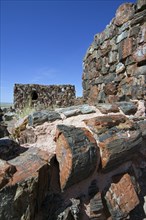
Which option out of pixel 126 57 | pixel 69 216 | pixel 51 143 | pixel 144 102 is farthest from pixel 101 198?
pixel 126 57

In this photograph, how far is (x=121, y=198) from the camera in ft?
5.52

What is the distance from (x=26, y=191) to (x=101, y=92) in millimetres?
2835

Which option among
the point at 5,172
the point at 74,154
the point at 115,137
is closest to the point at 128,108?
the point at 115,137

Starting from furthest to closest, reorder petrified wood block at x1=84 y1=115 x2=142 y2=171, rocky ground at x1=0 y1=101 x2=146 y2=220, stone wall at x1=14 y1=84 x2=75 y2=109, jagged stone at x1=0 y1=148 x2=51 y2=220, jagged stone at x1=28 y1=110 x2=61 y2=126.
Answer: stone wall at x1=14 y1=84 x2=75 y2=109
jagged stone at x1=28 y1=110 x2=61 y2=126
petrified wood block at x1=84 y1=115 x2=142 y2=171
rocky ground at x1=0 y1=101 x2=146 y2=220
jagged stone at x1=0 y1=148 x2=51 y2=220

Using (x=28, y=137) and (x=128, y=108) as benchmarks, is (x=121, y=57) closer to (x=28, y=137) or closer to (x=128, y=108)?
(x=128, y=108)

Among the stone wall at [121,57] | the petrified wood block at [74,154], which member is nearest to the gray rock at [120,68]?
the stone wall at [121,57]

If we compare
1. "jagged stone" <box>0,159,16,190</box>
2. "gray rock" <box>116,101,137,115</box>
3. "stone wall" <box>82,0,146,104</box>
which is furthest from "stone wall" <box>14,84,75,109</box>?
"jagged stone" <box>0,159,16,190</box>

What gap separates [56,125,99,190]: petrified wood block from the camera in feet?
4.86

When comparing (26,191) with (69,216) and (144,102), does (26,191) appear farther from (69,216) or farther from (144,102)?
(144,102)

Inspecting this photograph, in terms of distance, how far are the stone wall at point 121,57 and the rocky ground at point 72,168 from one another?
931mm

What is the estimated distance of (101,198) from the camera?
162cm

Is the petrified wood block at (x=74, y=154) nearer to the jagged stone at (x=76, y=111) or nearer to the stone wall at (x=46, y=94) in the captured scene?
the jagged stone at (x=76, y=111)

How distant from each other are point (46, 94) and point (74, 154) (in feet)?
32.7

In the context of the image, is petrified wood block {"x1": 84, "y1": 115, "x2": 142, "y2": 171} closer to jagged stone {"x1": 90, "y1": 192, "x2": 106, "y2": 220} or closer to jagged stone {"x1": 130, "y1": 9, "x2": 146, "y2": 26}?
jagged stone {"x1": 90, "y1": 192, "x2": 106, "y2": 220}
